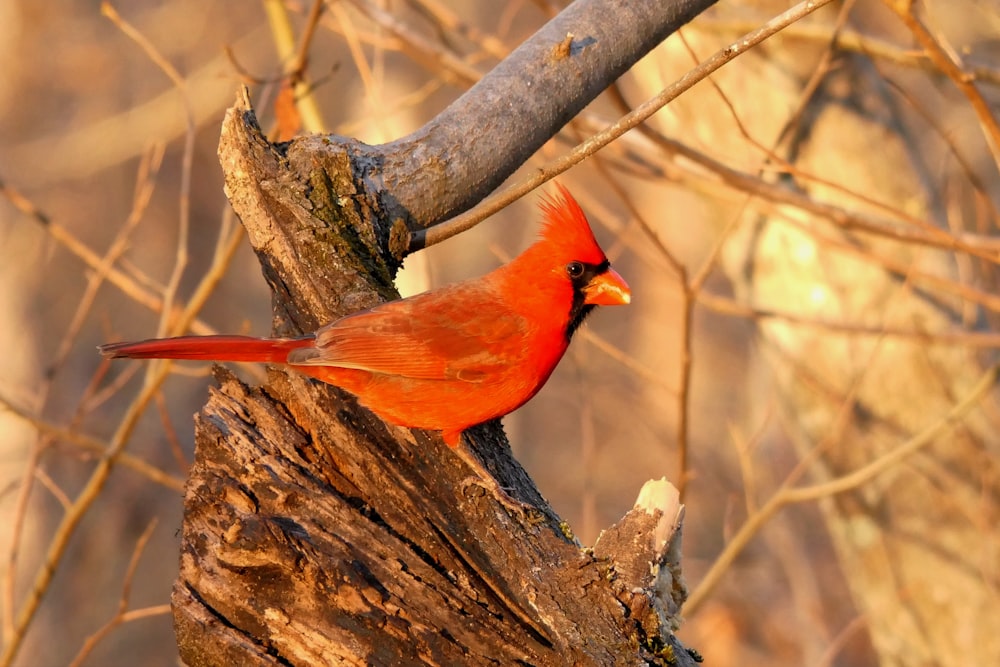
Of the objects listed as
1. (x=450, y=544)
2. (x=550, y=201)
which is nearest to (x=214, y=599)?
(x=450, y=544)

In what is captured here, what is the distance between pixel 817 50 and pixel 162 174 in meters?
11.3

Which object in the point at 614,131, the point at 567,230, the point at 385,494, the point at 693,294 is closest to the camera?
the point at 385,494

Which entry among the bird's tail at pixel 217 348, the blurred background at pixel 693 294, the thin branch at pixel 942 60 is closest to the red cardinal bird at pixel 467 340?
the bird's tail at pixel 217 348

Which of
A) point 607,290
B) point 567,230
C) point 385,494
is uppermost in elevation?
point 567,230

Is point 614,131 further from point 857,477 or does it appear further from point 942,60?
point 857,477

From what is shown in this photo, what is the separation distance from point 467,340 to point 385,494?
2.26ft

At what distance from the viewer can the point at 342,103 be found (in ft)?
51.3

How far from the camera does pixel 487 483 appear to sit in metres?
2.33

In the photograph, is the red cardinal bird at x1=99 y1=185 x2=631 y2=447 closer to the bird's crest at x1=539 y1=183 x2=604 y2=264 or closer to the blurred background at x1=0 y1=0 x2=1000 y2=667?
the bird's crest at x1=539 y1=183 x2=604 y2=264

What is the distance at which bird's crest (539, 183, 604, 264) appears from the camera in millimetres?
2703

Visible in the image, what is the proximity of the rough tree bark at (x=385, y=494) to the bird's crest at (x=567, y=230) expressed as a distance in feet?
0.52

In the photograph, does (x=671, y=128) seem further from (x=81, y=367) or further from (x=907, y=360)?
(x=81, y=367)

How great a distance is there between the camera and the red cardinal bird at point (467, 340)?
2494mm

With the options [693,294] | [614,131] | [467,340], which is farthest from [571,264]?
[693,294]
